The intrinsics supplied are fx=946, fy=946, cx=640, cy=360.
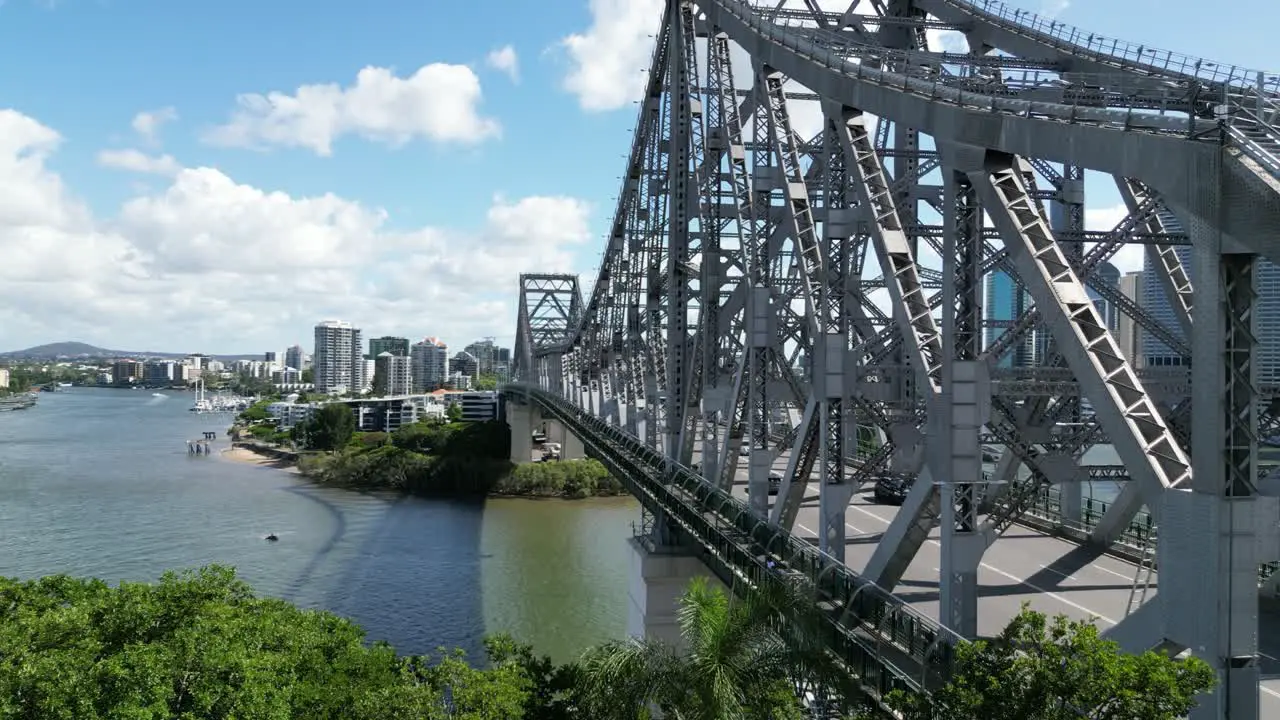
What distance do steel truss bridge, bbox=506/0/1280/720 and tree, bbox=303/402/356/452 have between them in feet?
251

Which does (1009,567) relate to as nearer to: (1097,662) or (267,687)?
(1097,662)

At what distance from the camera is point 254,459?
336 ft

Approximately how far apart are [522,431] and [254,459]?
121 feet

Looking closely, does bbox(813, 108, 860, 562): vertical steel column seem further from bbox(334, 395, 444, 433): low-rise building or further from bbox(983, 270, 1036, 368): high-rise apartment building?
bbox(334, 395, 444, 433): low-rise building

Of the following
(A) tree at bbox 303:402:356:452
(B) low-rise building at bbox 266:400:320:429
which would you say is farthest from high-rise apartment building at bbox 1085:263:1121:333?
(B) low-rise building at bbox 266:400:320:429

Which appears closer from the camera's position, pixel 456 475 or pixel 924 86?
pixel 924 86

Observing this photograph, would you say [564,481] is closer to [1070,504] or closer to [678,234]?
[678,234]

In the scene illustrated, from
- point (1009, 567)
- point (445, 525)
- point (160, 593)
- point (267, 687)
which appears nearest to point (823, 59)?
point (1009, 567)

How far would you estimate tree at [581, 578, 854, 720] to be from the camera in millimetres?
10789

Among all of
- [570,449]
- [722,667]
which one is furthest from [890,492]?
[570,449]

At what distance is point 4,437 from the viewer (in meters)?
119

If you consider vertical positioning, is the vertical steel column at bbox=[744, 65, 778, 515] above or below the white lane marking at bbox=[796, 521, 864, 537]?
above

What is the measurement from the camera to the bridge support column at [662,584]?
2359cm

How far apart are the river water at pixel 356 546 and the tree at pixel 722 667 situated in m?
19.2
